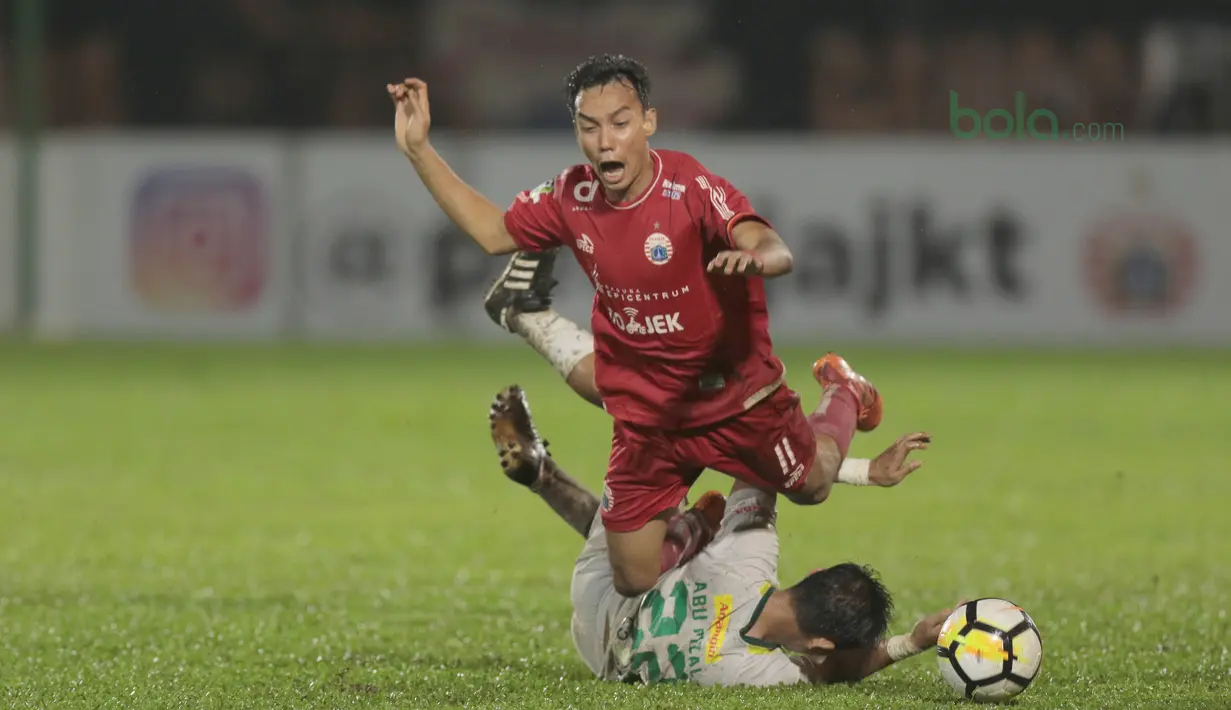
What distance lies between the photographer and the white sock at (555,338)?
7305 millimetres

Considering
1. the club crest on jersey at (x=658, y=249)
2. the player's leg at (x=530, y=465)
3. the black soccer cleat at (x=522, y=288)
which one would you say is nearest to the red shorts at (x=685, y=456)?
the player's leg at (x=530, y=465)

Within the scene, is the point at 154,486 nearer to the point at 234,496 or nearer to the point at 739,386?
the point at 234,496

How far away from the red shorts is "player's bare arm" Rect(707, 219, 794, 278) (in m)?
0.88

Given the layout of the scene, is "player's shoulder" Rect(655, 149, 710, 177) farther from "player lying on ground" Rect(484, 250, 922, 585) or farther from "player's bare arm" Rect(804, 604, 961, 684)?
"player's bare arm" Rect(804, 604, 961, 684)

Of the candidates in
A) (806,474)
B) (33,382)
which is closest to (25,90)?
(33,382)

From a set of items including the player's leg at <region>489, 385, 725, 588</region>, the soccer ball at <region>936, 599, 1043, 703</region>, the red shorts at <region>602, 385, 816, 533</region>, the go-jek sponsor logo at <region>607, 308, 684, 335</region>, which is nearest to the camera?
the soccer ball at <region>936, 599, 1043, 703</region>

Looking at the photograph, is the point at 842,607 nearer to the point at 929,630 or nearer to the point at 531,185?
the point at 929,630

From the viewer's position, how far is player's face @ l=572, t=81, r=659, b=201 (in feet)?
19.1

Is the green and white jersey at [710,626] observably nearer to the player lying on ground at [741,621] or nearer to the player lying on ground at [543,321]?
the player lying on ground at [741,621]

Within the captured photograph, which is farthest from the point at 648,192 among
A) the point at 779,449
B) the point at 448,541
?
the point at 448,541

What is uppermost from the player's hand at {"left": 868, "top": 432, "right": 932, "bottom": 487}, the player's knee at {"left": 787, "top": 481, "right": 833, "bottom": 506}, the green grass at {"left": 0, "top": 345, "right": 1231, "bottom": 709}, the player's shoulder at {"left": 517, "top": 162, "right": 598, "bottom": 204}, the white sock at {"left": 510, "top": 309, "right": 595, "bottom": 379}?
the player's shoulder at {"left": 517, "top": 162, "right": 598, "bottom": 204}

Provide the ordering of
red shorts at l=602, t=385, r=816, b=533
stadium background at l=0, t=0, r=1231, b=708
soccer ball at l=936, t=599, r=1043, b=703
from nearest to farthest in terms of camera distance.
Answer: soccer ball at l=936, t=599, r=1043, b=703, red shorts at l=602, t=385, r=816, b=533, stadium background at l=0, t=0, r=1231, b=708

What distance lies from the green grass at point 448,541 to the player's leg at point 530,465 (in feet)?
1.70
